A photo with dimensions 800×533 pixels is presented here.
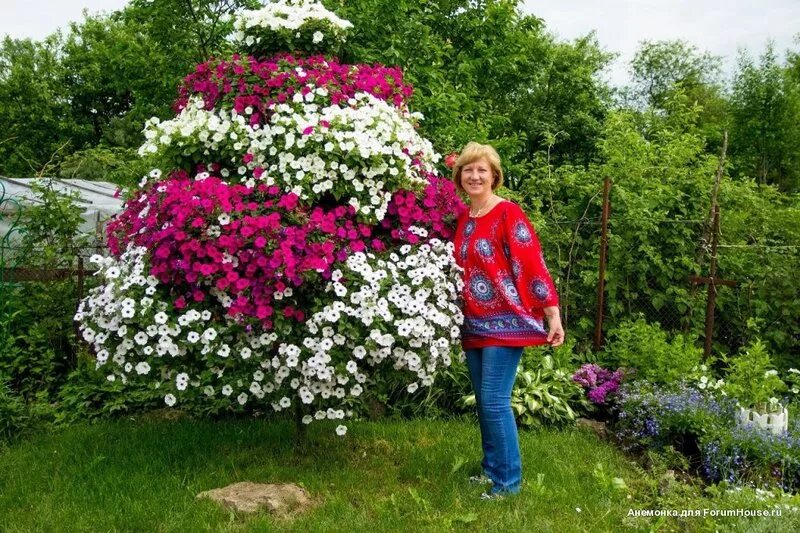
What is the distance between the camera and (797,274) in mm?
5852

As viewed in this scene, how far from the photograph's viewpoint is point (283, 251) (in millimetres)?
3154

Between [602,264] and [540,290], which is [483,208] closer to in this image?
[540,290]

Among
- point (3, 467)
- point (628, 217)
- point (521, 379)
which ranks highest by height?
point (628, 217)

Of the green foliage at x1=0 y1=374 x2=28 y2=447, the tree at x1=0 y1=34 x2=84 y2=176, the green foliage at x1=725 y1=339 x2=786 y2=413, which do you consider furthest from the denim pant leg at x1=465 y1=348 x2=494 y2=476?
the tree at x1=0 y1=34 x2=84 y2=176

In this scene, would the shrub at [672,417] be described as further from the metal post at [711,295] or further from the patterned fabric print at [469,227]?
the patterned fabric print at [469,227]

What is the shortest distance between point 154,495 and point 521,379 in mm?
2664

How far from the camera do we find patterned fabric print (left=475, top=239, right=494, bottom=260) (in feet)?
11.1

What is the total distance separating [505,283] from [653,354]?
2.36 meters

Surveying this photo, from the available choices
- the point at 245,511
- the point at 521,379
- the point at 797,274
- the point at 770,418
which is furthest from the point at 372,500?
the point at 797,274

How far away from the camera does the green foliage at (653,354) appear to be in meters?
5.00

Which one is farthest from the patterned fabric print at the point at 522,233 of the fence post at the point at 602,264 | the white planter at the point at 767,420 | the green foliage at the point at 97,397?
the green foliage at the point at 97,397

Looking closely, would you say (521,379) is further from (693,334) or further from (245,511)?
(245,511)

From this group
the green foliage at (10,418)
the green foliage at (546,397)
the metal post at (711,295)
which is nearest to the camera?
the green foliage at (10,418)

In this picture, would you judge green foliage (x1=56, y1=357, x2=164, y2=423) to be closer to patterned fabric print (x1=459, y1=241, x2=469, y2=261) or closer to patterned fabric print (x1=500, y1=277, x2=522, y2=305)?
patterned fabric print (x1=459, y1=241, x2=469, y2=261)
